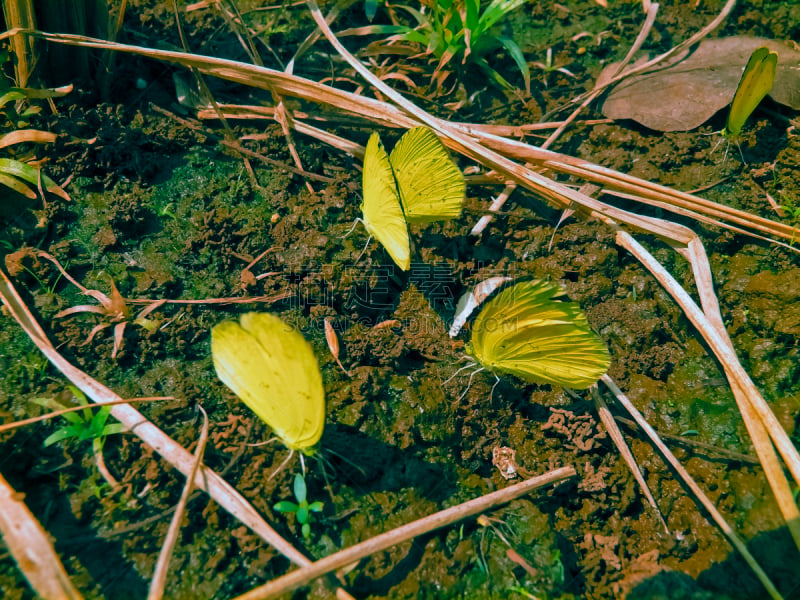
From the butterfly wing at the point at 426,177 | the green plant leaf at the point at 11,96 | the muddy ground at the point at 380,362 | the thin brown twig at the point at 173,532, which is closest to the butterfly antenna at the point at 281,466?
the muddy ground at the point at 380,362

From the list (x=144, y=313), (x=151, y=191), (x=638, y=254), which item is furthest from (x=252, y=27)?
(x=638, y=254)

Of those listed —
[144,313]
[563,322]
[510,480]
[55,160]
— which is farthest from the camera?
[55,160]

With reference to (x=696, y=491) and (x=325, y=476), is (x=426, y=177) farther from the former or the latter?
(x=696, y=491)

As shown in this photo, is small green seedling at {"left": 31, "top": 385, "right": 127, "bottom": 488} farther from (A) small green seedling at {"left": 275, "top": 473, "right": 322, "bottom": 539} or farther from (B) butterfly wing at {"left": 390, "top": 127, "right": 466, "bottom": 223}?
(B) butterfly wing at {"left": 390, "top": 127, "right": 466, "bottom": 223}

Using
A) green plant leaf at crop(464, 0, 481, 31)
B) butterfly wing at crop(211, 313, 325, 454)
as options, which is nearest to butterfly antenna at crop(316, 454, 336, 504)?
butterfly wing at crop(211, 313, 325, 454)

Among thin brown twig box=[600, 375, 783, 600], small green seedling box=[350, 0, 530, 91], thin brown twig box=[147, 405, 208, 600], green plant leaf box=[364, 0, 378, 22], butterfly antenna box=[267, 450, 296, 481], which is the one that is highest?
green plant leaf box=[364, 0, 378, 22]

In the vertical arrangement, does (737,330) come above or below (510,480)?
above

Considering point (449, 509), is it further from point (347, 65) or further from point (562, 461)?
point (347, 65)

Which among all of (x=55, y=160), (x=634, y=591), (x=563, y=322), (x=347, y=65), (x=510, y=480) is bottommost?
(x=634, y=591)
